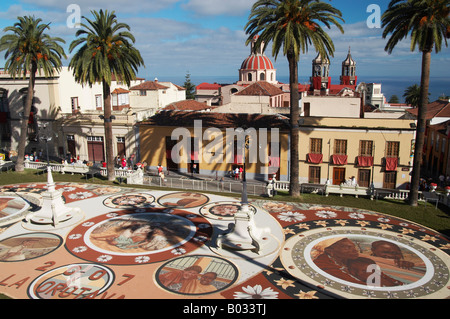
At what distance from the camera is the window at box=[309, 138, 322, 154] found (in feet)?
109

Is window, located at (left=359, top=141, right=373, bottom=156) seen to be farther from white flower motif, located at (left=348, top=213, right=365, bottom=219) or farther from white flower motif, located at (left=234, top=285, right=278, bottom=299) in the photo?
white flower motif, located at (left=234, top=285, right=278, bottom=299)

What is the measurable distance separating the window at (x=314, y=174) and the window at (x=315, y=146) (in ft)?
5.11

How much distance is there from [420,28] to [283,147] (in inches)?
582

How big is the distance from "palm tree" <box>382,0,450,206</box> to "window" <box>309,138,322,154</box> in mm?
9422

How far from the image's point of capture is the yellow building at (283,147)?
32.0m

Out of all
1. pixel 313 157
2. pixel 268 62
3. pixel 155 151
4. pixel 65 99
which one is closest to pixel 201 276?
pixel 313 157

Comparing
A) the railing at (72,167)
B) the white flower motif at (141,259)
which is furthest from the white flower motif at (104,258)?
the railing at (72,167)

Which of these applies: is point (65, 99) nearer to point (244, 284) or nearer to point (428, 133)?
point (244, 284)

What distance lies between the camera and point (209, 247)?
61.4 ft

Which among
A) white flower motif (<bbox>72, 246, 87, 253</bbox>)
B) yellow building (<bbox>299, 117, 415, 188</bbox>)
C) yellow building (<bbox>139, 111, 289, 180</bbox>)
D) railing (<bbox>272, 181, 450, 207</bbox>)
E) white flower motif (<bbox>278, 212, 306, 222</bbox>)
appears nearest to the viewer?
white flower motif (<bbox>72, 246, 87, 253</bbox>)

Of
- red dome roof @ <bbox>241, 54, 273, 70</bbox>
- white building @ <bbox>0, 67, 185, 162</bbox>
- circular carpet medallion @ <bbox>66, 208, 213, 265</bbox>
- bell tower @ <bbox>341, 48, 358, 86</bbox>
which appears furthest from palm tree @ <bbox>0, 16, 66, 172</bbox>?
bell tower @ <bbox>341, 48, 358, 86</bbox>

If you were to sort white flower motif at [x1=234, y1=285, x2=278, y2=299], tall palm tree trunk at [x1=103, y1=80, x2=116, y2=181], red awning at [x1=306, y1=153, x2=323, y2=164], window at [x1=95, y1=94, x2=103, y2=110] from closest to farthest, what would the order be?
1. white flower motif at [x1=234, y1=285, x2=278, y2=299]
2. tall palm tree trunk at [x1=103, y1=80, x2=116, y2=181]
3. red awning at [x1=306, y1=153, x2=323, y2=164]
4. window at [x1=95, y1=94, x2=103, y2=110]

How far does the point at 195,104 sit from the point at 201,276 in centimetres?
4186

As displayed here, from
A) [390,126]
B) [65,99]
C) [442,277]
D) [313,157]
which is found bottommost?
[442,277]
